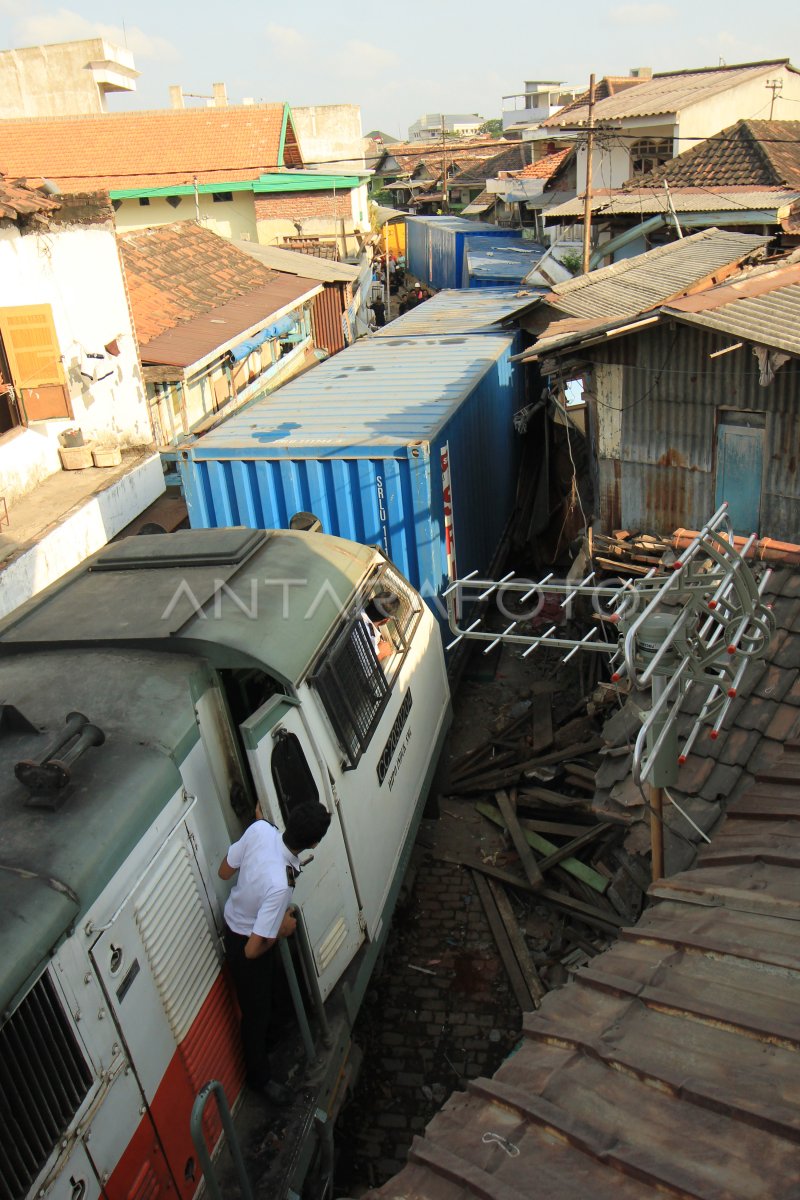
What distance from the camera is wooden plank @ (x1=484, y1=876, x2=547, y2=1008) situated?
517 cm

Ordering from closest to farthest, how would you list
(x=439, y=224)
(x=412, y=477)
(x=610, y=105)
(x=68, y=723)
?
(x=68, y=723) → (x=412, y=477) → (x=610, y=105) → (x=439, y=224)

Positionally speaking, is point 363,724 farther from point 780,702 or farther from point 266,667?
point 780,702

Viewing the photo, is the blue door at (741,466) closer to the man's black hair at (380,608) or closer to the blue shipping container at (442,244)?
the man's black hair at (380,608)

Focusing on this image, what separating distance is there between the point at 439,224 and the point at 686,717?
27811mm

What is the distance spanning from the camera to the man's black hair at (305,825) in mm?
3586

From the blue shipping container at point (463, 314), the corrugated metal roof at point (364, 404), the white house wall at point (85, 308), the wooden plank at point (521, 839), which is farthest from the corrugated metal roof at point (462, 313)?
the wooden plank at point (521, 839)

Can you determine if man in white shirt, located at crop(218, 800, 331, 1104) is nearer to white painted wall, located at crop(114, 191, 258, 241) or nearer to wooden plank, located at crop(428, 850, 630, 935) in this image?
wooden plank, located at crop(428, 850, 630, 935)

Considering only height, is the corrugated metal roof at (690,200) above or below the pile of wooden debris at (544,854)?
above

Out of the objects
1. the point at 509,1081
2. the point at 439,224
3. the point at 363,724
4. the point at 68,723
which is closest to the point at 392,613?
the point at 363,724

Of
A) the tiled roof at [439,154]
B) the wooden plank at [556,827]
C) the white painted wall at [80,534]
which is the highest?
the tiled roof at [439,154]

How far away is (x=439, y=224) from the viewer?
2909 cm

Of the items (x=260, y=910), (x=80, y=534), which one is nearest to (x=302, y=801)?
(x=260, y=910)

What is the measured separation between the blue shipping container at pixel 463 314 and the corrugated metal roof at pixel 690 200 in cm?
332

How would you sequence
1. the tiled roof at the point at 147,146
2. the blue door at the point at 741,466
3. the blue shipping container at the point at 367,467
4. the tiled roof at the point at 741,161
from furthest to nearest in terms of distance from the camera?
the tiled roof at the point at 147,146 < the tiled roof at the point at 741,161 < the blue shipping container at the point at 367,467 < the blue door at the point at 741,466
